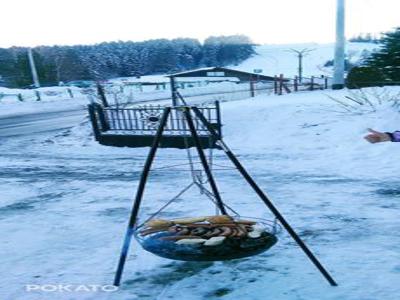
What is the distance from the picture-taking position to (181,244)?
3.66 m

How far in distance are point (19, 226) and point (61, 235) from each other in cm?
87

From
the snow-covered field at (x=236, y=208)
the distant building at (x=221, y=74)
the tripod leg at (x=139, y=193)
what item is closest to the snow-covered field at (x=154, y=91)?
the distant building at (x=221, y=74)

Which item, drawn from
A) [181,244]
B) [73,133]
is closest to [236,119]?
[73,133]

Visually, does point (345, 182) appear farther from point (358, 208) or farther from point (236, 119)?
point (236, 119)

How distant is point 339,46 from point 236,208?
1681 centimetres

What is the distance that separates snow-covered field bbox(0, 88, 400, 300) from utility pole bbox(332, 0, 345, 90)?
9.52 metres

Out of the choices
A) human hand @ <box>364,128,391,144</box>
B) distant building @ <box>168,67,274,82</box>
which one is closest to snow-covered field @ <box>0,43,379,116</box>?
distant building @ <box>168,67,274,82</box>

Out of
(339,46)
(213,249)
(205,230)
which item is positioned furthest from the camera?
(339,46)

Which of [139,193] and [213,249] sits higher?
[139,193]

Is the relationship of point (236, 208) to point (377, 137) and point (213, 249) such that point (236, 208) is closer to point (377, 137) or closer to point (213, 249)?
point (213, 249)

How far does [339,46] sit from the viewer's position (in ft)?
66.6

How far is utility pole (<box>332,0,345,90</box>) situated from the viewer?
19.5 metres

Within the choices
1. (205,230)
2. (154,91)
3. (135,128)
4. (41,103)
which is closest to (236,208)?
(205,230)

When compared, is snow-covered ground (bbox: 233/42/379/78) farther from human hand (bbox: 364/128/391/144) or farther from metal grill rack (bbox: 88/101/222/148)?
human hand (bbox: 364/128/391/144)
